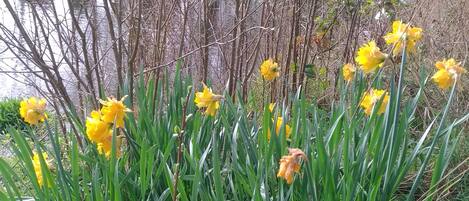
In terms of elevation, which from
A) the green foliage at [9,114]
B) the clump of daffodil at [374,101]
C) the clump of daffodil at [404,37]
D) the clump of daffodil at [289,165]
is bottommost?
the green foliage at [9,114]

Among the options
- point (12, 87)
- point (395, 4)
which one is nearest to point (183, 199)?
point (395, 4)

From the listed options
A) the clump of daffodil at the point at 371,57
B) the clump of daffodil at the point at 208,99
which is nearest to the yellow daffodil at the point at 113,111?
the clump of daffodil at the point at 208,99

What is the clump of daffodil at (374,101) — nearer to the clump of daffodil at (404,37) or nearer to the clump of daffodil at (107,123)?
the clump of daffodil at (404,37)

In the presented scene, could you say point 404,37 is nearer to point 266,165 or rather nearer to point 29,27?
point 266,165

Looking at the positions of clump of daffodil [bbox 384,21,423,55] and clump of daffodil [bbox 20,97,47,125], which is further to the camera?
clump of daffodil [bbox 20,97,47,125]

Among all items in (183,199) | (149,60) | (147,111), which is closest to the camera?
(183,199)

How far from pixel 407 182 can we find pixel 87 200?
5.22ft

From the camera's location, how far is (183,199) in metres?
1.69

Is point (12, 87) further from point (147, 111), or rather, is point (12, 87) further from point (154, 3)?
point (147, 111)

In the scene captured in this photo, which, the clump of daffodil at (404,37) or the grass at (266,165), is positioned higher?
the clump of daffodil at (404,37)

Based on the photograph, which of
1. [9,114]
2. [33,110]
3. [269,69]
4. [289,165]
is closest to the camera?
[289,165]

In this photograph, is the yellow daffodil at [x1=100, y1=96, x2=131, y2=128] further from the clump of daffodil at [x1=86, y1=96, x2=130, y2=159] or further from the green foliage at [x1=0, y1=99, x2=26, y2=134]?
the green foliage at [x1=0, y1=99, x2=26, y2=134]

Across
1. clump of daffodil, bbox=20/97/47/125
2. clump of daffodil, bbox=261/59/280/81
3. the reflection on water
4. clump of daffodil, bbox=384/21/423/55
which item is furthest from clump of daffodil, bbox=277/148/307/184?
the reflection on water

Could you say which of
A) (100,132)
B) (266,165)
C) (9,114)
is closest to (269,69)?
(266,165)
